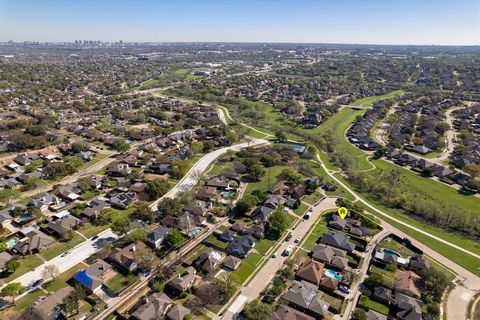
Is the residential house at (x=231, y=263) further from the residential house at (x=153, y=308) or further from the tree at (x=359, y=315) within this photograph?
the tree at (x=359, y=315)

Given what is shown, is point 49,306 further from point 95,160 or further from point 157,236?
point 95,160

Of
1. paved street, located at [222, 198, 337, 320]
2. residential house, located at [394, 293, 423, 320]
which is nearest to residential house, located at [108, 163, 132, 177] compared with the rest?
paved street, located at [222, 198, 337, 320]

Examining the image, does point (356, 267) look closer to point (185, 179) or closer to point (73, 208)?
point (185, 179)

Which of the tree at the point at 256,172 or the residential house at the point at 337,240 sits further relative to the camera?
the tree at the point at 256,172

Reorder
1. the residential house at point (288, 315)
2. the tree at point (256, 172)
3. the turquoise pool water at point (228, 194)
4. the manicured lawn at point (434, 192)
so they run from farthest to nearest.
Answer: the tree at point (256, 172) → the manicured lawn at point (434, 192) → the turquoise pool water at point (228, 194) → the residential house at point (288, 315)

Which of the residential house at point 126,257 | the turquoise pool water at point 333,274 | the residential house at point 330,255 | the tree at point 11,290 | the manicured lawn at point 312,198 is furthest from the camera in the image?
the manicured lawn at point 312,198

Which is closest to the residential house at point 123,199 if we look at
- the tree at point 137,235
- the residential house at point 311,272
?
the tree at point 137,235

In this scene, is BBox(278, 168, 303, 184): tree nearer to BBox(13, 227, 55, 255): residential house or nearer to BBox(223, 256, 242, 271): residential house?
BBox(223, 256, 242, 271): residential house

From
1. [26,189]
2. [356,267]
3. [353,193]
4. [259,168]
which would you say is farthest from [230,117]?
[356,267]
